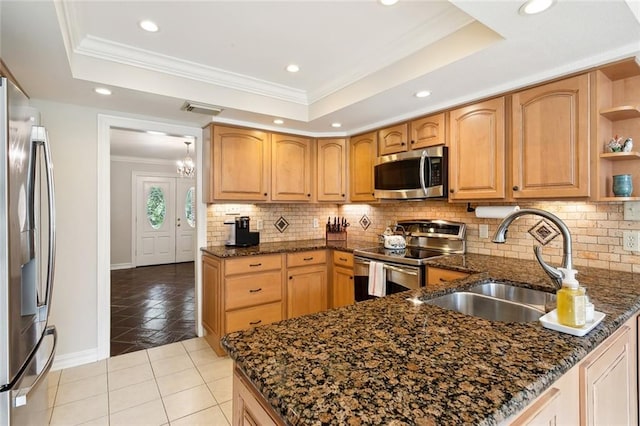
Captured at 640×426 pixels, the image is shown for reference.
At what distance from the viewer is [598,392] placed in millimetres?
1092

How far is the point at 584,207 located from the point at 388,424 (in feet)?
7.71

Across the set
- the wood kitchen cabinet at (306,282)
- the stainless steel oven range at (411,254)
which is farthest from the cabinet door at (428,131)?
the wood kitchen cabinet at (306,282)

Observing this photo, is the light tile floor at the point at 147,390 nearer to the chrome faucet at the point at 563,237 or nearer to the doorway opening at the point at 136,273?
the doorway opening at the point at 136,273

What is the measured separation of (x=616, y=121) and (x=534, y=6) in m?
1.15

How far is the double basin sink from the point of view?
1.45m

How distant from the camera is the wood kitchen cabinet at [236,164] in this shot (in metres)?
3.12

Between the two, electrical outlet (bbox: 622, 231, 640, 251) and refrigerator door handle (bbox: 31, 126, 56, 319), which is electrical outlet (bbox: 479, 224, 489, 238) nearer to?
electrical outlet (bbox: 622, 231, 640, 251)

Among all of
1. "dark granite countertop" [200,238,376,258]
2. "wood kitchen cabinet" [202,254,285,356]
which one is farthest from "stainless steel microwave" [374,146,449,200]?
"wood kitchen cabinet" [202,254,285,356]

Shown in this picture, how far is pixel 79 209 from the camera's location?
2.80 meters

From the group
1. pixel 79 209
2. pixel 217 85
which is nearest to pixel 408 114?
pixel 217 85

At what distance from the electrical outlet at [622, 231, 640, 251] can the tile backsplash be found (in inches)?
1.1

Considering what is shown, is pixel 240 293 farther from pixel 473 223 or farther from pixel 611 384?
pixel 611 384

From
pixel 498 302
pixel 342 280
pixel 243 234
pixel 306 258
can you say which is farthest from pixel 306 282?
pixel 498 302

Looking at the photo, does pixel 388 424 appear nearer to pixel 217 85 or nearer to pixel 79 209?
pixel 217 85
